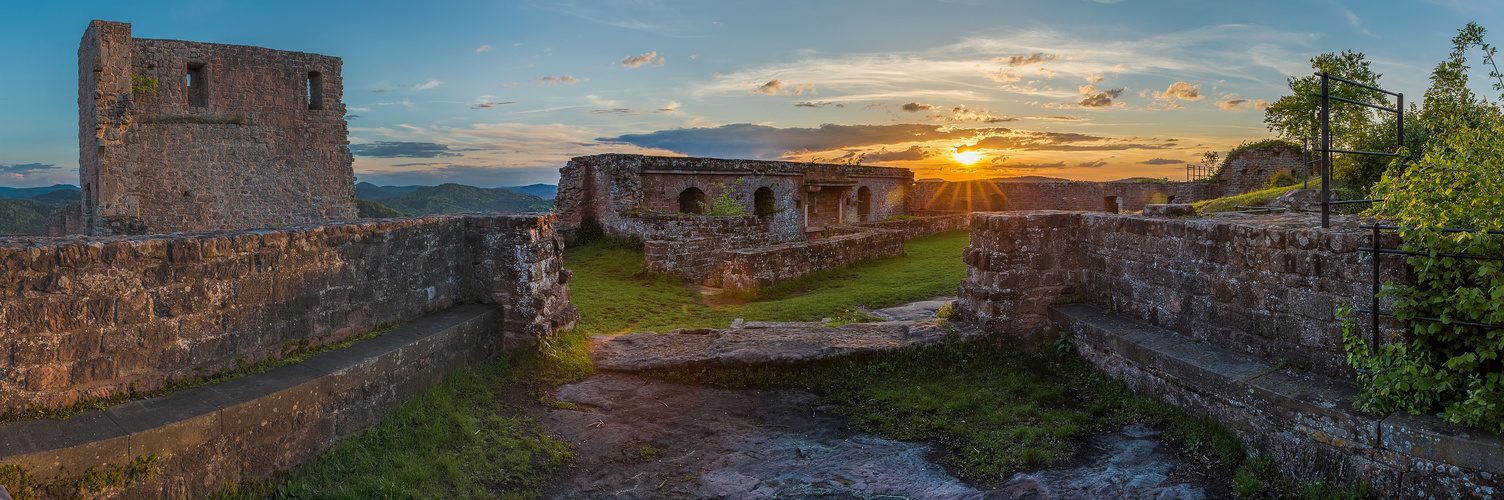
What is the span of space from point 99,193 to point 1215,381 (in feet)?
70.5

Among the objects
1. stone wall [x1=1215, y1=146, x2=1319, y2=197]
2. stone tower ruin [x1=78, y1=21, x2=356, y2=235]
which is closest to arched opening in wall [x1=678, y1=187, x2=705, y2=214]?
stone tower ruin [x1=78, y1=21, x2=356, y2=235]

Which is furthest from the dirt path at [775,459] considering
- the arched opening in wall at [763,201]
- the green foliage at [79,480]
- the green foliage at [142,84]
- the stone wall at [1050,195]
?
the stone wall at [1050,195]

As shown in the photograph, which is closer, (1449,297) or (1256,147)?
(1449,297)

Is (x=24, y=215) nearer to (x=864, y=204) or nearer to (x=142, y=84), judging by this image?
(x=142, y=84)

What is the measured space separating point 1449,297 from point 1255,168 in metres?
28.6

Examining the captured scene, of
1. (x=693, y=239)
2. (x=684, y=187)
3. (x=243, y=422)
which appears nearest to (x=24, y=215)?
(x=684, y=187)

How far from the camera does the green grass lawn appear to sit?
32.9ft

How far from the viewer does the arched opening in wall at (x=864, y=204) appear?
105 ft

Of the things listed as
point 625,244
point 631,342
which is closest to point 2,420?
point 631,342

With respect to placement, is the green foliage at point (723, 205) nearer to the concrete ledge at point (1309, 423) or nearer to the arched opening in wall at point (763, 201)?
the arched opening in wall at point (763, 201)

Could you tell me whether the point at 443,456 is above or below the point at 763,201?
below

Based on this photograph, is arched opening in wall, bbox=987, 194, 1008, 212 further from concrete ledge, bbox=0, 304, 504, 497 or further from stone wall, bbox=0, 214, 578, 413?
concrete ledge, bbox=0, 304, 504, 497

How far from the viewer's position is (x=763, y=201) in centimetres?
2477

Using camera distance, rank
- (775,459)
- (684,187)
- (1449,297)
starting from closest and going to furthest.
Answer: (1449,297) < (775,459) < (684,187)
